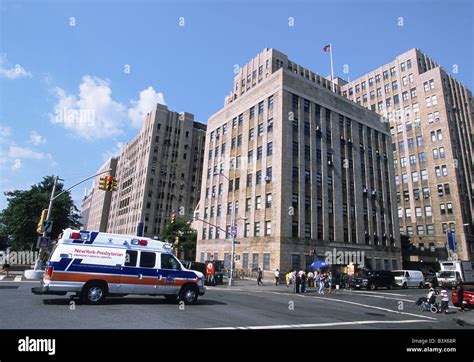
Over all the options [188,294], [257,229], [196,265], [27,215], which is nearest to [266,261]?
[257,229]

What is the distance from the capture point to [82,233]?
12.0 metres

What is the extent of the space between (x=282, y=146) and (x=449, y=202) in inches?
1712

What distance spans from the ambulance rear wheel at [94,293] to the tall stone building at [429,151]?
182ft

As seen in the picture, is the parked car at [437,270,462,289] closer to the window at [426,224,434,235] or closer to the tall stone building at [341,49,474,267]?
the tall stone building at [341,49,474,267]

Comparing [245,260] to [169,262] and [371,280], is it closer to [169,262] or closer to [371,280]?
[371,280]

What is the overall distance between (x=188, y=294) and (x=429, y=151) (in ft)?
229

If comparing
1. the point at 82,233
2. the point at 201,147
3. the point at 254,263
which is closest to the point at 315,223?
the point at 254,263

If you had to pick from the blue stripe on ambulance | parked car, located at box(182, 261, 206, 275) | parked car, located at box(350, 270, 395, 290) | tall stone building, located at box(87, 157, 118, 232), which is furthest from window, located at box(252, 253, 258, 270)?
tall stone building, located at box(87, 157, 118, 232)

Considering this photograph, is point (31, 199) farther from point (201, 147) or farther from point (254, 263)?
point (201, 147)

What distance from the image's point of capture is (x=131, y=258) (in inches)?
493

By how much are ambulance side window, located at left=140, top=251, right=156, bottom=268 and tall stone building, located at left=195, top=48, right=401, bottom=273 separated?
2309 centimetres

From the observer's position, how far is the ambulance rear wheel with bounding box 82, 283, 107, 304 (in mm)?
11500

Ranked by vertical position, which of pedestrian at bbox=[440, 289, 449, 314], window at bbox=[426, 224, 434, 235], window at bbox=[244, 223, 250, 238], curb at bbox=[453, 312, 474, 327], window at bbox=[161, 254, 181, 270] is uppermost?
window at bbox=[426, 224, 434, 235]
